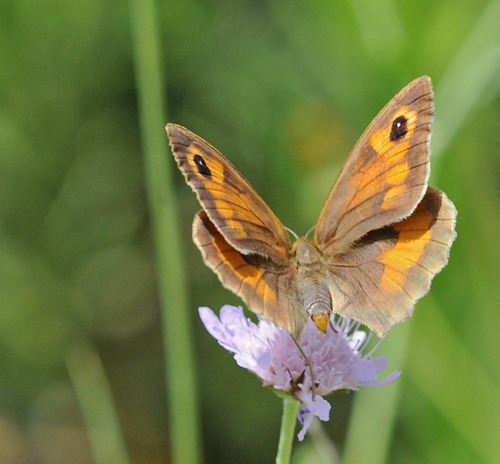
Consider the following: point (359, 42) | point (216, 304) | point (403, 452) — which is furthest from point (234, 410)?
point (359, 42)

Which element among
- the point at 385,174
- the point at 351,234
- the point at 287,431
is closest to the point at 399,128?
the point at 385,174

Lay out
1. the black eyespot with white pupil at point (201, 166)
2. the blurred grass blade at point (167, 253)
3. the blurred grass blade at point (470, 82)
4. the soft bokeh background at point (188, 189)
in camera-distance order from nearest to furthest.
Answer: the black eyespot with white pupil at point (201, 166), the blurred grass blade at point (167, 253), the blurred grass blade at point (470, 82), the soft bokeh background at point (188, 189)

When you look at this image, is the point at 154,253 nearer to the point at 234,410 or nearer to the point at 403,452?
the point at 234,410

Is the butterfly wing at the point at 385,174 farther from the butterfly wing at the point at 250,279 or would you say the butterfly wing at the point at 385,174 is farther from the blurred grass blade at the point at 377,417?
the blurred grass blade at the point at 377,417

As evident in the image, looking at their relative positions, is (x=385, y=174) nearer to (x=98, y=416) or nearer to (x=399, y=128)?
(x=399, y=128)

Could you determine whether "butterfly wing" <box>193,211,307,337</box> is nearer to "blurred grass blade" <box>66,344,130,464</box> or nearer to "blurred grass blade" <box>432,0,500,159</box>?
"blurred grass blade" <box>66,344,130,464</box>

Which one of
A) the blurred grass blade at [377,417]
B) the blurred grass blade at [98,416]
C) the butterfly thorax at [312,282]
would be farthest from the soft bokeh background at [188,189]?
the butterfly thorax at [312,282]
